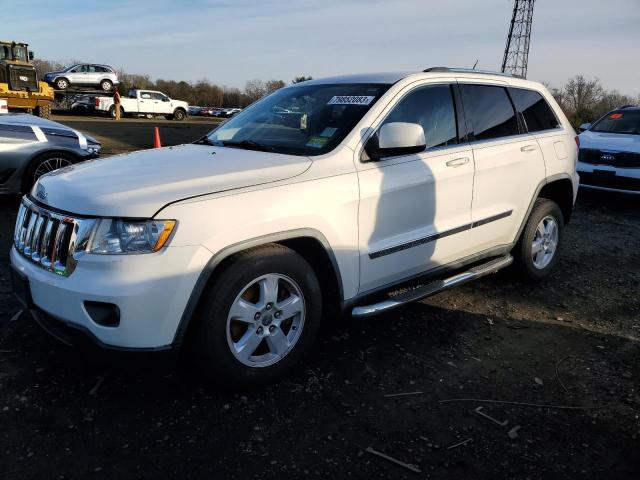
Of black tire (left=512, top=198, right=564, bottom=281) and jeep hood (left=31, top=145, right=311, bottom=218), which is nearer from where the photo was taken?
jeep hood (left=31, top=145, right=311, bottom=218)

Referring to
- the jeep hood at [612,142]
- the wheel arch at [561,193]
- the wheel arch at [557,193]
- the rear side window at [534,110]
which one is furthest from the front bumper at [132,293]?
the jeep hood at [612,142]

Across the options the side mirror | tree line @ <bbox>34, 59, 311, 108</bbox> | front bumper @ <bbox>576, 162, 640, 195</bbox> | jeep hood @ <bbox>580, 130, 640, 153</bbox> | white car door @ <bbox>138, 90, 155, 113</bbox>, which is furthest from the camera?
tree line @ <bbox>34, 59, 311, 108</bbox>

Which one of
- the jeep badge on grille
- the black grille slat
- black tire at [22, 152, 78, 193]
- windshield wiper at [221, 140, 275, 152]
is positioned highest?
windshield wiper at [221, 140, 275, 152]

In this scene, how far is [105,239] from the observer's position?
2.51 metres

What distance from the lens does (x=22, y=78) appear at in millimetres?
20375

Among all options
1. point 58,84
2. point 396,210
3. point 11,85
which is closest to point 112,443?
point 396,210

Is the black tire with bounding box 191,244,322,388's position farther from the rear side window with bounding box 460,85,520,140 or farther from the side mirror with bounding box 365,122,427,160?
the rear side window with bounding box 460,85,520,140

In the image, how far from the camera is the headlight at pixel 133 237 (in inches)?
98.2

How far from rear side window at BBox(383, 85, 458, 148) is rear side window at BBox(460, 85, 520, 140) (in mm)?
202

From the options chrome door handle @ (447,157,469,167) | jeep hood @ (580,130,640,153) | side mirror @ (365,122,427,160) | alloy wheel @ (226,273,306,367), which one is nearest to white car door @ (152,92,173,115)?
jeep hood @ (580,130,640,153)

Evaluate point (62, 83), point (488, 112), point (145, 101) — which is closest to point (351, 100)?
point (488, 112)

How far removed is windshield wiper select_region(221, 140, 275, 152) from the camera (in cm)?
341

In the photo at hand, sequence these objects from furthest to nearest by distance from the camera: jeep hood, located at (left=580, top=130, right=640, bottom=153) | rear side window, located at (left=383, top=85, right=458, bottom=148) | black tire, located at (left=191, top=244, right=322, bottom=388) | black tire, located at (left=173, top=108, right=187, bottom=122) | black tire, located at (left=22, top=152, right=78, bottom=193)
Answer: black tire, located at (left=173, top=108, right=187, bottom=122) < jeep hood, located at (left=580, top=130, right=640, bottom=153) < black tire, located at (left=22, top=152, right=78, bottom=193) < rear side window, located at (left=383, top=85, right=458, bottom=148) < black tire, located at (left=191, top=244, right=322, bottom=388)

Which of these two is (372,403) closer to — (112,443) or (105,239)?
(112,443)
